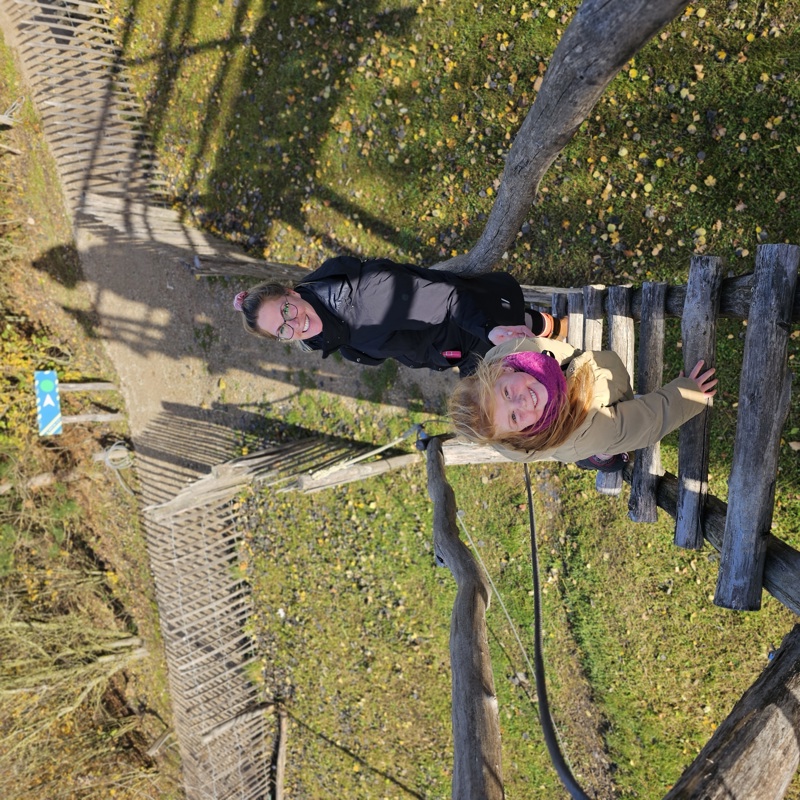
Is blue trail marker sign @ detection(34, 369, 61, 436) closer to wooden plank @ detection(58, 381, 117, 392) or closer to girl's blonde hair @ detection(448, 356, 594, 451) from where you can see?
wooden plank @ detection(58, 381, 117, 392)

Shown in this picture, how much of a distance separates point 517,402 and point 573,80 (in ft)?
4.64

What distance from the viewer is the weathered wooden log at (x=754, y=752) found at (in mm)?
1852

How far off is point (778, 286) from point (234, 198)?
6.75 m

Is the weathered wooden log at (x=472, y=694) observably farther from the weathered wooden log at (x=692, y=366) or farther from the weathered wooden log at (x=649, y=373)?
the weathered wooden log at (x=692, y=366)

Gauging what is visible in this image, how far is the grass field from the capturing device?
4598 millimetres

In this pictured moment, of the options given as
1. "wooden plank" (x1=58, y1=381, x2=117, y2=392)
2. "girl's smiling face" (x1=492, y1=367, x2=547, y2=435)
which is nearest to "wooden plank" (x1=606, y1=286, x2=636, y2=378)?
"girl's smiling face" (x1=492, y1=367, x2=547, y2=435)

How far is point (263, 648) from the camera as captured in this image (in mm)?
8297

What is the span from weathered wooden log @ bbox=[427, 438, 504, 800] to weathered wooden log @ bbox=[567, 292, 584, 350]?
1.71 meters

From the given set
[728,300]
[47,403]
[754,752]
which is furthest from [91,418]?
[754,752]

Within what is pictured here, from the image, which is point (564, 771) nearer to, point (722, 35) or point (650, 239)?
point (650, 239)

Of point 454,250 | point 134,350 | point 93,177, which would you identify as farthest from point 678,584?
point 93,177

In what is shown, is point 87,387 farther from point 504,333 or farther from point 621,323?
point 621,323

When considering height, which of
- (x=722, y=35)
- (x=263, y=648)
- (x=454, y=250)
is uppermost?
(x=722, y=35)

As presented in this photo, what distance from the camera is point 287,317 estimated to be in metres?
3.29
